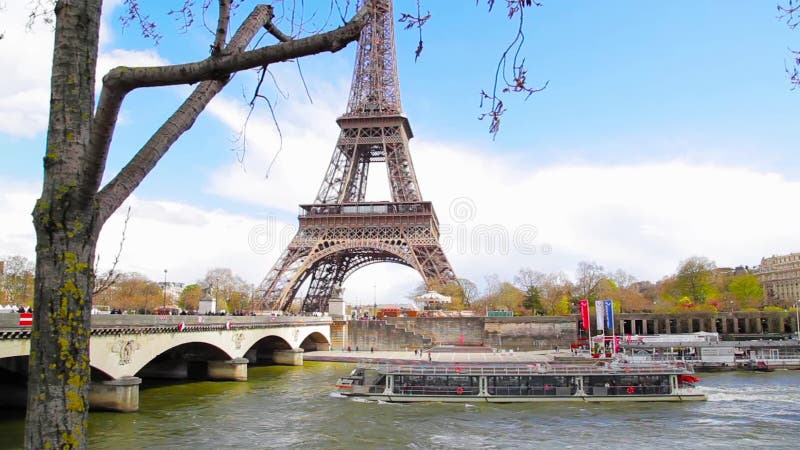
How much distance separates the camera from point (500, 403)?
30.5 meters

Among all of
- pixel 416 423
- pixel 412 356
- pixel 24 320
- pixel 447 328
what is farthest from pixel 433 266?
pixel 24 320

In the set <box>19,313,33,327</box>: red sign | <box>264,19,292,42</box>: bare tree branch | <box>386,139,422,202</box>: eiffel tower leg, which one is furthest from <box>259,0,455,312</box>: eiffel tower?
<box>264,19,292,42</box>: bare tree branch

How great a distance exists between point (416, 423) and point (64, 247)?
2298 centimetres

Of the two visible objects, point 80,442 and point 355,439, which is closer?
point 80,442

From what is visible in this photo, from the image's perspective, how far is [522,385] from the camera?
104ft

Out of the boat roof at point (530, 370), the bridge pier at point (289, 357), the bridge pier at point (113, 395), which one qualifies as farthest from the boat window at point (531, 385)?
the bridge pier at point (289, 357)

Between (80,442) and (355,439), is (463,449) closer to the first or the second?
(355,439)

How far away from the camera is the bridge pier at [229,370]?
122 ft

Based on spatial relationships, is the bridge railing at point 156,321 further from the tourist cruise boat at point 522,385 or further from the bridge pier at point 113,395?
the tourist cruise boat at point 522,385

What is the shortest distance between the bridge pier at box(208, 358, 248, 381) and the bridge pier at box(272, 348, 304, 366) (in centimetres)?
1114

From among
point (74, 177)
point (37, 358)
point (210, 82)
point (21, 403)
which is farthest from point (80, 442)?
point (21, 403)

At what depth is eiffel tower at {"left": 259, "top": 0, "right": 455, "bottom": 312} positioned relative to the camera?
62.2 m

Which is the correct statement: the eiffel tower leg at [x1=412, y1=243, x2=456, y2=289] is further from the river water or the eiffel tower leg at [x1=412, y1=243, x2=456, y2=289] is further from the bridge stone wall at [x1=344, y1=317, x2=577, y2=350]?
the river water

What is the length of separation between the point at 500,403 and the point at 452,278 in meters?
30.8
